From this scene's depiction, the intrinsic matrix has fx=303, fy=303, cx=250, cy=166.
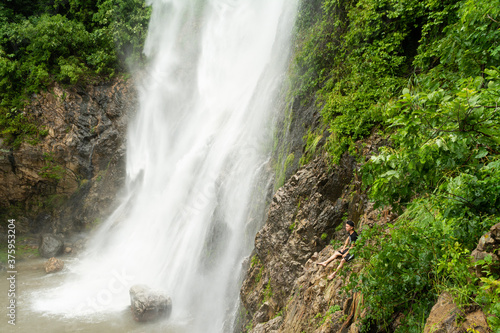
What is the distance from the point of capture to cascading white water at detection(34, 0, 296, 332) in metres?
10.2

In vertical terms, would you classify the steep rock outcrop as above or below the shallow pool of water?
above

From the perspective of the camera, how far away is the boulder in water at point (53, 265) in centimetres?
1326

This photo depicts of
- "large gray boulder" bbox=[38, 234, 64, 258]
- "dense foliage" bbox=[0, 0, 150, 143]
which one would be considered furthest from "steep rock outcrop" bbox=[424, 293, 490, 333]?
"dense foliage" bbox=[0, 0, 150, 143]

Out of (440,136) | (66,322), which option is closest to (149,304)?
(66,322)

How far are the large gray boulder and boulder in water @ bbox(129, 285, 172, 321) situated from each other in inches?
281

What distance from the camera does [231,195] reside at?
10523mm

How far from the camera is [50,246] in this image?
14.9 meters

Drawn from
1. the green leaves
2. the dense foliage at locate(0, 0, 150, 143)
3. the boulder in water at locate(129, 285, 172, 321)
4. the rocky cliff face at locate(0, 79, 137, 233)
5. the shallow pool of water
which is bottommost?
the shallow pool of water

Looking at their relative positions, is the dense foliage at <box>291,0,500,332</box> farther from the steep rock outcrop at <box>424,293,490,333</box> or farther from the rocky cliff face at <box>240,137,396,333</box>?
the rocky cliff face at <box>240,137,396,333</box>

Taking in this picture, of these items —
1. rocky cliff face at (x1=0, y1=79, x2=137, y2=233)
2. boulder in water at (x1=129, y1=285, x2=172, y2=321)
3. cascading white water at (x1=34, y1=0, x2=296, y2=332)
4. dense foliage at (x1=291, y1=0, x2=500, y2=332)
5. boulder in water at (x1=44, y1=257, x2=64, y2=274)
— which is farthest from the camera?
rocky cliff face at (x1=0, y1=79, x2=137, y2=233)

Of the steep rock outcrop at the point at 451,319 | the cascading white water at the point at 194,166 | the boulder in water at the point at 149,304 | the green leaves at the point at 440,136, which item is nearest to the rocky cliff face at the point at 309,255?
the steep rock outcrop at the point at 451,319

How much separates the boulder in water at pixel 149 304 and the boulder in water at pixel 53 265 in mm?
5384

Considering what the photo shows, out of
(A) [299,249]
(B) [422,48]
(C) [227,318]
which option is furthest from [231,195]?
(B) [422,48]

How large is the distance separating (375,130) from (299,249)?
2.84 metres
